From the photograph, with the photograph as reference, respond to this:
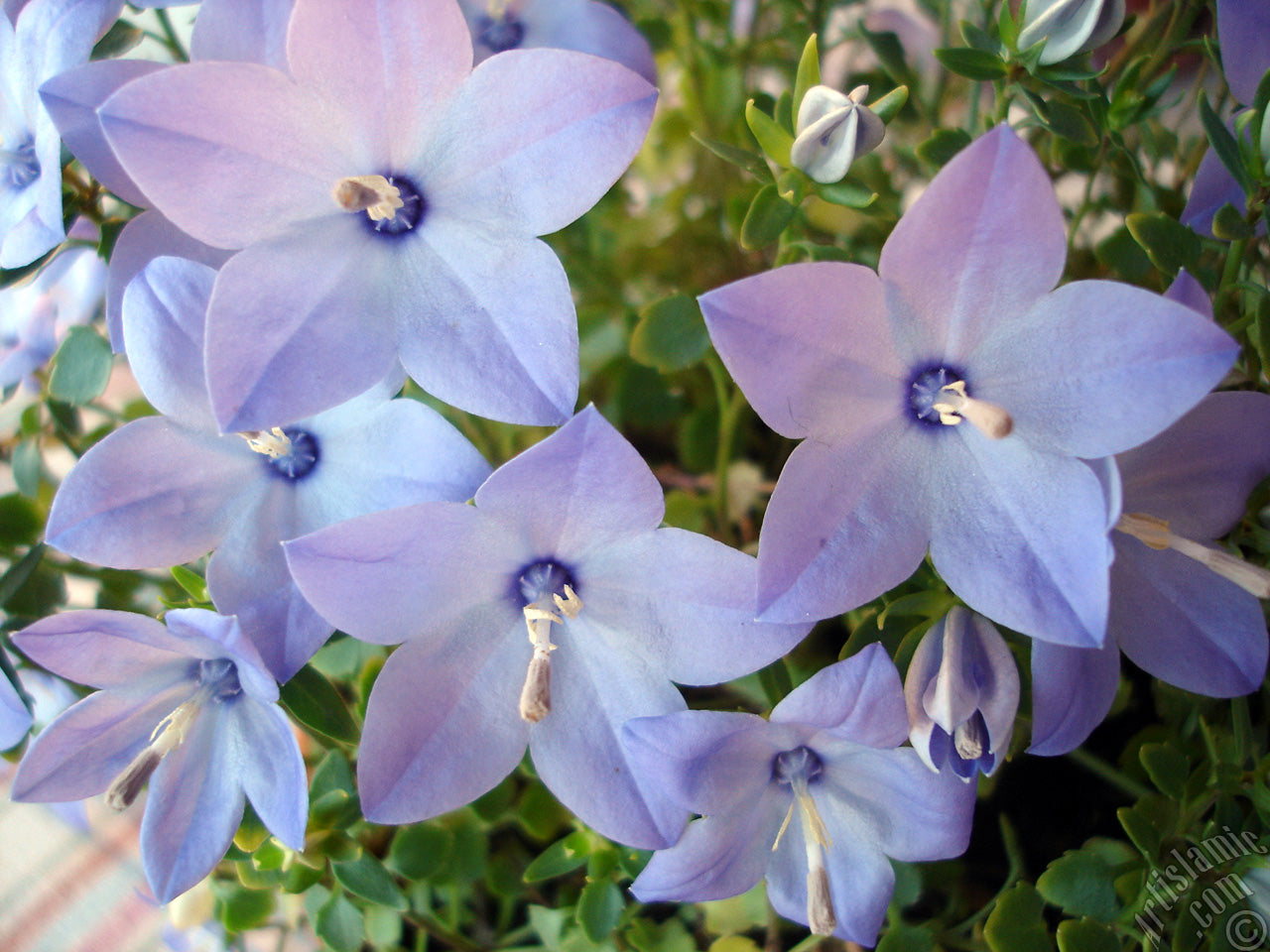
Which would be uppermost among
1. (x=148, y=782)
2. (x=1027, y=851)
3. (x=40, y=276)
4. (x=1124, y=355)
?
(x=1124, y=355)

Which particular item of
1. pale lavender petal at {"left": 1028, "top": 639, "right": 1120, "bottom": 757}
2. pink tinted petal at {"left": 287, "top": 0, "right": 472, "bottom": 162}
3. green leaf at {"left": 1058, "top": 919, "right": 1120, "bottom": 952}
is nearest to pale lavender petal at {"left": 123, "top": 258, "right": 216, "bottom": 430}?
pink tinted petal at {"left": 287, "top": 0, "right": 472, "bottom": 162}

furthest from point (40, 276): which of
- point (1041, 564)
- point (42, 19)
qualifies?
point (1041, 564)

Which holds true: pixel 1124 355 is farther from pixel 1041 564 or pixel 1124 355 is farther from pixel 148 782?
pixel 148 782

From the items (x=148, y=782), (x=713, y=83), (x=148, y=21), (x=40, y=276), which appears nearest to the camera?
(x=148, y=782)

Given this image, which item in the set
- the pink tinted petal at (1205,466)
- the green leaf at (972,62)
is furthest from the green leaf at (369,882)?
the green leaf at (972,62)

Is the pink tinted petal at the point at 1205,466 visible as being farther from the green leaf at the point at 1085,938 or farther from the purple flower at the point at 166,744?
the purple flower at the point at 166,744
